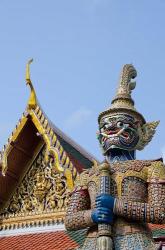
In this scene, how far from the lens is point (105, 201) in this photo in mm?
4891

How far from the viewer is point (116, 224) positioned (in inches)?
194

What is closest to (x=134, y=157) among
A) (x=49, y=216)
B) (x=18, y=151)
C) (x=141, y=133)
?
(x=141, y=133)

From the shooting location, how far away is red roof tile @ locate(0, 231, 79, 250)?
6.72 meters

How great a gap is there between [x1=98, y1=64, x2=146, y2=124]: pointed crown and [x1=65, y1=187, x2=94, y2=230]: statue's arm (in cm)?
71

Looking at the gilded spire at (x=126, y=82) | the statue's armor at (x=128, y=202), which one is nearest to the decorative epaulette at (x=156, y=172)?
the statue's armor at (x=128, y=202)

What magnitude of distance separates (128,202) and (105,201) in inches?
6.6

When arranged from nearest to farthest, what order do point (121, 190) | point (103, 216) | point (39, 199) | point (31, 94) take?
point (103, 216), point (121, 190), point (39, 199), point (31, 94)

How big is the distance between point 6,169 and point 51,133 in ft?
2.21

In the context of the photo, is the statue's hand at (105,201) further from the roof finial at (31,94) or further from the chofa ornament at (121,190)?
the roof finial at (31,94)

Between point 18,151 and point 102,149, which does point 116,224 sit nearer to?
point 102,149

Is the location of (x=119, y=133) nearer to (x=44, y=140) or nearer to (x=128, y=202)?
(x=128, y=202)

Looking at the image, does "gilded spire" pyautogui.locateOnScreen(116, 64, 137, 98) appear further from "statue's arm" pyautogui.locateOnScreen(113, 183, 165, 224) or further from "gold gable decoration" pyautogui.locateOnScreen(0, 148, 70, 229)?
"gold gable decoration" pyautogui.locateOnScreen(0, 148, 70, 229)

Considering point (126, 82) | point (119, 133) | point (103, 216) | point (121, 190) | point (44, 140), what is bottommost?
point (103, 216)

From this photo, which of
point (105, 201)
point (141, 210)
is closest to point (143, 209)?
point (141, 210)
